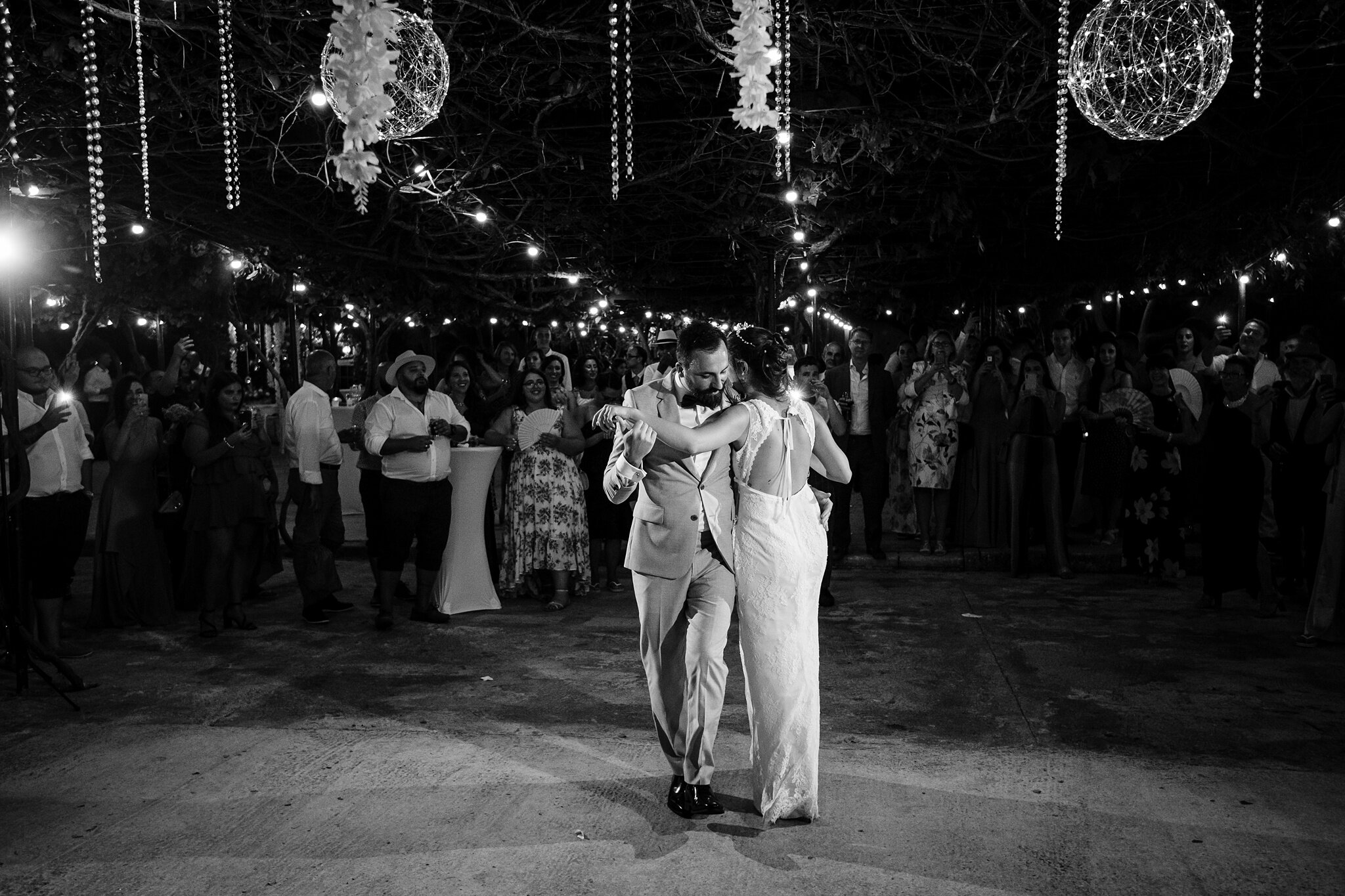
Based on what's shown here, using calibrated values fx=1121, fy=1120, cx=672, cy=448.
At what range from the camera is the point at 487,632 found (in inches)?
294

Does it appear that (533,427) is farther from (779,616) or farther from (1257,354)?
(1257,354)

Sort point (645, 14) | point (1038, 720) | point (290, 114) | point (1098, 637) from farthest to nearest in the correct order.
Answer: point (290, 114) < point (645, 14) < point (1098, 637) < point (1038, 720)

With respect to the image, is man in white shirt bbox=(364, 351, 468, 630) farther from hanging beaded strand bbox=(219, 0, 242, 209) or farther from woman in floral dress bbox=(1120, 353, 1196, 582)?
woman in floral dress bbox=(1120, 353, 1196, 582)

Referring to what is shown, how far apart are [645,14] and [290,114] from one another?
3.08 m

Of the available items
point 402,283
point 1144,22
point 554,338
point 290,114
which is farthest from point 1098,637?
point 554,338

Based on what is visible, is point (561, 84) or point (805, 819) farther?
point (561, 84)

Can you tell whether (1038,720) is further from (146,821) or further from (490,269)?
(490,269)

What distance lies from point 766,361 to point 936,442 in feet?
20.3

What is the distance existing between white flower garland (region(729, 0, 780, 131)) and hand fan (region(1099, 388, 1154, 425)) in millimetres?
5843

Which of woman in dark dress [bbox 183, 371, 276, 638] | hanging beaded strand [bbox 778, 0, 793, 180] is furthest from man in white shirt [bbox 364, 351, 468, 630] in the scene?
hanging beaded strand [bbox 778, 0, 793, 180]

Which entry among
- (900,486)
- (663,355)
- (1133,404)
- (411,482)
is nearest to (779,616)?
(411,482)

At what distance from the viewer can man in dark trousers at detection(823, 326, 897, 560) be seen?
9.95m

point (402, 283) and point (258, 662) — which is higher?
point (402, 283)

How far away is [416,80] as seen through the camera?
6.05 m
